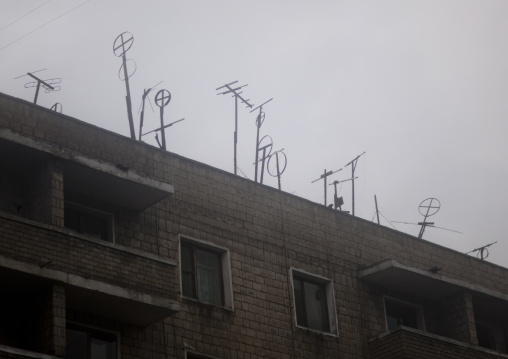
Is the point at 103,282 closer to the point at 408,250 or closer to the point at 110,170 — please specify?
the point at 110,170

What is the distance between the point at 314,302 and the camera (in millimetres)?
27891

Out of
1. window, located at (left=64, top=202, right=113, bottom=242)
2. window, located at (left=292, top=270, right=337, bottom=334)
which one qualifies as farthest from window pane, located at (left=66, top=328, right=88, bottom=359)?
window, located at (left=292, top=270, right=337, bottom=334)

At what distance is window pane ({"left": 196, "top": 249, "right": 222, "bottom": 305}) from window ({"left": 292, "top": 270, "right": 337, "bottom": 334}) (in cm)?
246

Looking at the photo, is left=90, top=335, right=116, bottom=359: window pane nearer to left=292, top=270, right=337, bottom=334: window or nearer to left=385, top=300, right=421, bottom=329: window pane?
left=292, top=270, right=337, bottom=334: window

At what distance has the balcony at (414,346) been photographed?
2739 cm

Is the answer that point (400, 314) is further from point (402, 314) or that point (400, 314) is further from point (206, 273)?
point (206, 273)

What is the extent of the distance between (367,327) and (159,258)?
760 centimetres

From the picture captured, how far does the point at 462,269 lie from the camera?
32156mm

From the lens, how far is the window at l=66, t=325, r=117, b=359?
2222cm

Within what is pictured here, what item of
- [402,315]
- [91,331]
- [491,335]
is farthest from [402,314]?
[91,331]

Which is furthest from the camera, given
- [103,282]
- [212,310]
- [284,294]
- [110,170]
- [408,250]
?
[408,250]

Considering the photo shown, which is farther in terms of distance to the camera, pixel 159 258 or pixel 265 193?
pixel 265 193

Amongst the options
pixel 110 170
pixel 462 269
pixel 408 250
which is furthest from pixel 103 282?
pixel 462 269

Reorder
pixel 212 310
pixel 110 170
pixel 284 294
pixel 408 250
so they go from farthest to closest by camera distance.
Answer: pixel 408 250 → pixel 284 294 → pixel 212 310 → pixel 110 170
